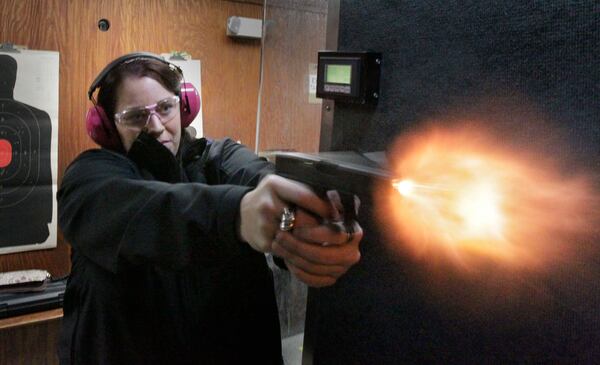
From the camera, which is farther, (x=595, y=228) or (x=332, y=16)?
(x=332, y=16)

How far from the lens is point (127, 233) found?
0.59 meters

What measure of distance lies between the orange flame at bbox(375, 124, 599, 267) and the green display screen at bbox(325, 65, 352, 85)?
0.44 ft

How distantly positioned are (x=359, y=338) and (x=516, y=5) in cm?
43

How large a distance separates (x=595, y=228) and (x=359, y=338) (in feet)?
1.13

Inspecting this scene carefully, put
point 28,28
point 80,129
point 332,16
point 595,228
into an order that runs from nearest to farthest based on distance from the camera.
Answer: point 595,228 < point 332,16 < point 28,28 < point 80,129

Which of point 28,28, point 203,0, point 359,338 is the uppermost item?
point 203,0

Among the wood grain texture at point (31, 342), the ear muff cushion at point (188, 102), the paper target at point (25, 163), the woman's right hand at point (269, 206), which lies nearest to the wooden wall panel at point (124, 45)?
the paper target at point (25, 163)

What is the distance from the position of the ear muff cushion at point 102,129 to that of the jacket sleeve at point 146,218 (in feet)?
0.71

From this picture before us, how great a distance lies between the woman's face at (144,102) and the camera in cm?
93

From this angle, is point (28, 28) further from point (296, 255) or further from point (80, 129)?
point (296, 255)

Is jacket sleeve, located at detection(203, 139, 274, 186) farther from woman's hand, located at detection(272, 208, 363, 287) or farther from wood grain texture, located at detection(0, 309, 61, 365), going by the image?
wood grain texture, located at detection(0, 309, 61, 365)

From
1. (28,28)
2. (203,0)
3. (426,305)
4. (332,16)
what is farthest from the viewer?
(203,0)

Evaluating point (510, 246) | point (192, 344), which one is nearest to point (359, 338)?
point (510, 246)

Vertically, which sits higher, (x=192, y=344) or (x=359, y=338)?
(x=359, y=338)
